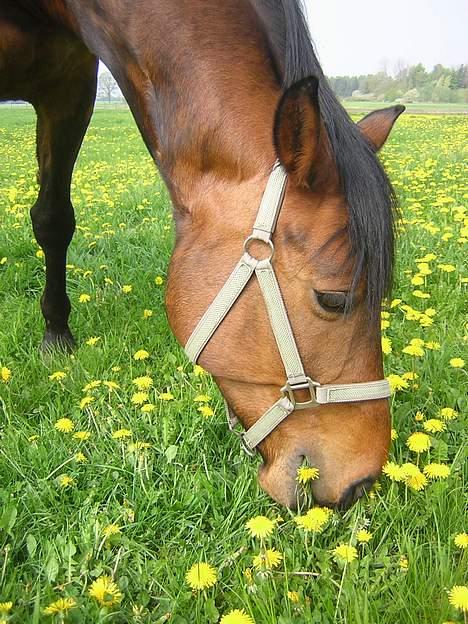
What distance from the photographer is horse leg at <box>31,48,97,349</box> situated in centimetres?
289

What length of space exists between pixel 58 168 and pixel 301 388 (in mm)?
2056

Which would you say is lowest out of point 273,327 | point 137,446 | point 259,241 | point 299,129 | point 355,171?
point 137,446

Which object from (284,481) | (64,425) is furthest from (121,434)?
(284,481)

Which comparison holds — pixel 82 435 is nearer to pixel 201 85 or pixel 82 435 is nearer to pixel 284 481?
pixel 284 481

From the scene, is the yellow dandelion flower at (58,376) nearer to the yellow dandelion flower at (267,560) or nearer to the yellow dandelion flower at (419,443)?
the yellow dandelion flower at (267,560)

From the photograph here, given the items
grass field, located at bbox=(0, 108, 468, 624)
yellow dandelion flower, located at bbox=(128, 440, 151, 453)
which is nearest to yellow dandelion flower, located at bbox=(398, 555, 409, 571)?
grass field, located at bbox=(0, 108, 468, 624)

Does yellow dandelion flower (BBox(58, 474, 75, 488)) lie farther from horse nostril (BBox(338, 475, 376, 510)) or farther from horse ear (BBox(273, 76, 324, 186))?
horse ear (BBox(273, 76, 324, 186))

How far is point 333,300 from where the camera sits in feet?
5.32

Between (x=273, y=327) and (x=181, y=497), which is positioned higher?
(x=273, y=327)

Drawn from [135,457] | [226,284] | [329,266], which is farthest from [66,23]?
[135,457]

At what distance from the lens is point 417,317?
2.93 m

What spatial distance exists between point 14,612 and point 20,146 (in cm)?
1213

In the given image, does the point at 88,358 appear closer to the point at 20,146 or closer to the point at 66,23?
the point at 66,23

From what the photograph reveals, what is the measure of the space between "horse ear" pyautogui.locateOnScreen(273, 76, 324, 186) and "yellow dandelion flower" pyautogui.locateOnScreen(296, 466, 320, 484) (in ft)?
2.51
